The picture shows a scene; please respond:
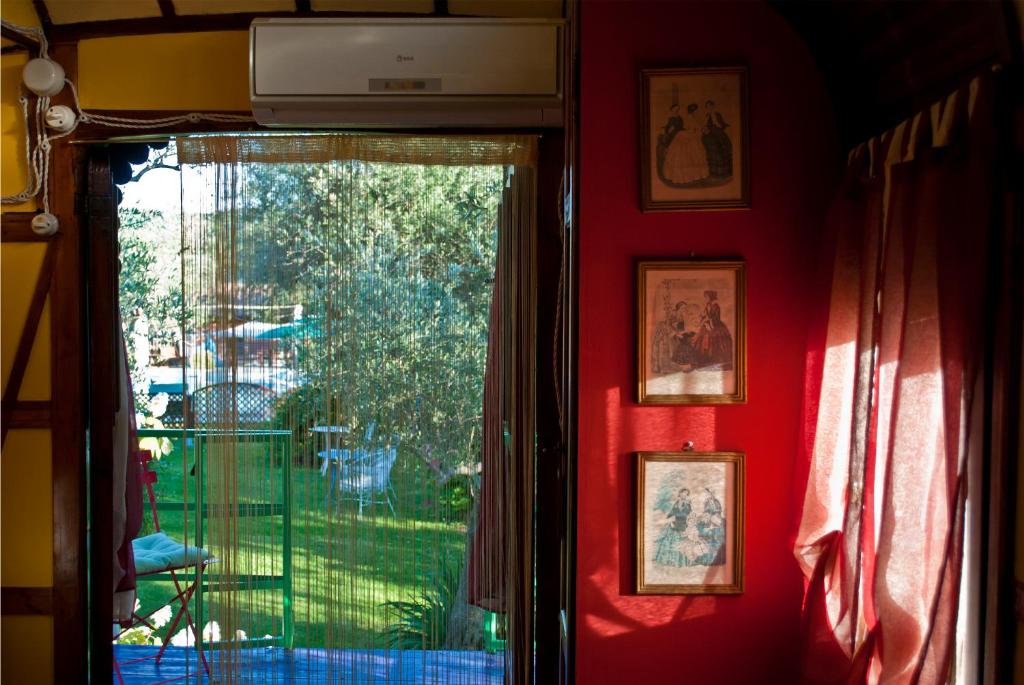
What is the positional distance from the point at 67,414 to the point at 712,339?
223cm

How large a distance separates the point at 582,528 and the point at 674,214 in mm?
946

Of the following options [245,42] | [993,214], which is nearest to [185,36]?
[245,42]

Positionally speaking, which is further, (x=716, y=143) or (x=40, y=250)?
(x=40, y=250)

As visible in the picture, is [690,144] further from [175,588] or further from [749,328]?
[175,588]

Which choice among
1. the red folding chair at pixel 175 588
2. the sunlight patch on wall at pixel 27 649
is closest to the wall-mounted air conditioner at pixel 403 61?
the red folding chair at pixel 175 588

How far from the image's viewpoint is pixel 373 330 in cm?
274

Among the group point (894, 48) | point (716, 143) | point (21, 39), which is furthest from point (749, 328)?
point (21, 39)

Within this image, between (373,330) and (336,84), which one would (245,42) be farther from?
(373,330)

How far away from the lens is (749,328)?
88.7 inches

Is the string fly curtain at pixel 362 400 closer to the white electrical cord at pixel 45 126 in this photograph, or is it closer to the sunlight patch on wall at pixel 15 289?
the white electrical cord at pixel 45 126

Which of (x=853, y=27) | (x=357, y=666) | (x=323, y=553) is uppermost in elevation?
(x=853, y=27)

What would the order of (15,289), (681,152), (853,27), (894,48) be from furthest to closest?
(15,289) < (681,152) < (853,27) < (894,48)

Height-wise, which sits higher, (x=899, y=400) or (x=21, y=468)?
(x=899, y=400)

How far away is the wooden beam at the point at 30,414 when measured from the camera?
276 cm
